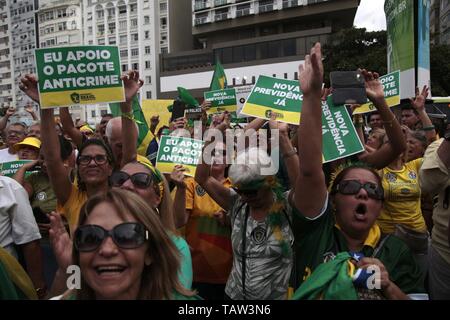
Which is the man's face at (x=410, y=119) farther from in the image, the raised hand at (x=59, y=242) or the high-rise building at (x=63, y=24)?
the high-rise building at (x=63, y=24)

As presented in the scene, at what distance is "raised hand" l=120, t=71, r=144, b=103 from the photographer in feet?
11.3

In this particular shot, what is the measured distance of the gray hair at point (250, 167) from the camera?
2.33m

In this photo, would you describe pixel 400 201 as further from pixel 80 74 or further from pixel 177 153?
pixel 80 74

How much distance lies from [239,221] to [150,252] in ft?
2.66

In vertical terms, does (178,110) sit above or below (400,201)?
above

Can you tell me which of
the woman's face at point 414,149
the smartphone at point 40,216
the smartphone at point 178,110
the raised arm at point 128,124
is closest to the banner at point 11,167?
the smartphone at point 40,216

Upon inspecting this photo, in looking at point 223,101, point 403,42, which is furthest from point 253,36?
point 223,101

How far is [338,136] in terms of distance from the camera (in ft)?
10.4

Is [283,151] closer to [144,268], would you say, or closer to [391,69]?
[144,268]

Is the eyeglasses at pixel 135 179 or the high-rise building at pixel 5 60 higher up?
the high-rise building at pixel 5 60

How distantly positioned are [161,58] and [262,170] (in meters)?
62.2

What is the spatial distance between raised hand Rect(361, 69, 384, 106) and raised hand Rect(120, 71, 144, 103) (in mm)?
1755

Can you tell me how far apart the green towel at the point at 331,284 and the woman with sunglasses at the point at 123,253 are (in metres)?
0.50

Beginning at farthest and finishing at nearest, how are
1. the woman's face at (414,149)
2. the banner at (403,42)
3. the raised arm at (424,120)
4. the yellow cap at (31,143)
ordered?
1. the banner at (403,42)
2. the raised arm at (424,120)
3. the yellow cap at (31,143)
4. the woman's face at (414,149)
